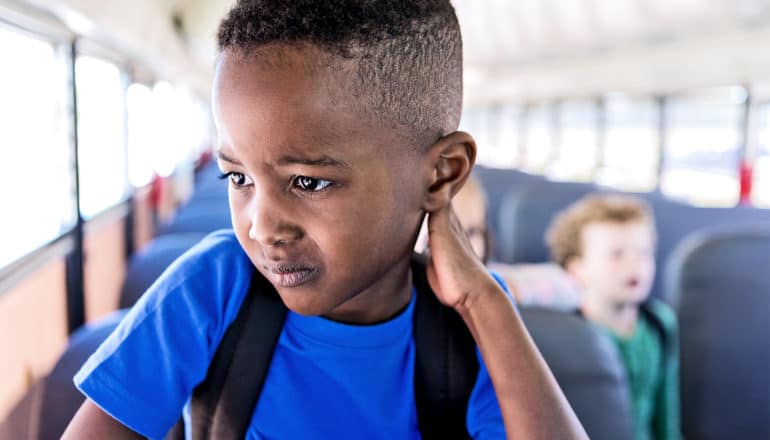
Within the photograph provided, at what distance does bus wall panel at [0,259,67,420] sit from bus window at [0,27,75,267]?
14 centimetres

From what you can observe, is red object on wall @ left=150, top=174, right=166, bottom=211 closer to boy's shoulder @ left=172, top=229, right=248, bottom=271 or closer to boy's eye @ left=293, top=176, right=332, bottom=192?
boy's shoulder @ left=172, top=229, right=248, bottom=271

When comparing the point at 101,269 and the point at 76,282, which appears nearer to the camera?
the point at 76,282

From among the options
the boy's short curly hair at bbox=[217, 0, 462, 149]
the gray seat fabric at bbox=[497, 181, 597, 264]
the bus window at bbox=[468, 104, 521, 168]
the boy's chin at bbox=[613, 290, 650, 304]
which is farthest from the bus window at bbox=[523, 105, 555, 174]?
the boy's short curly hair at bbox=[217, 0, 462, 149]

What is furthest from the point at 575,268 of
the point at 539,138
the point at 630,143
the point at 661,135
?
the point at 539,138

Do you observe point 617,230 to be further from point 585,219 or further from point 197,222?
point 197,222

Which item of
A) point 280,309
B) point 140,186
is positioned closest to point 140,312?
point 280,309

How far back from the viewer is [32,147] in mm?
2457

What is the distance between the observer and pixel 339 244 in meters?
0.74

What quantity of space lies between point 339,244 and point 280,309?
19 centimetres

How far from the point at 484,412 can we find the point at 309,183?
0.42m

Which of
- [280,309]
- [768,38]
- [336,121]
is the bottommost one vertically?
[280,309]

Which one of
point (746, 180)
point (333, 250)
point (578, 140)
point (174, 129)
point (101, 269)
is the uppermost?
point (174, 129)

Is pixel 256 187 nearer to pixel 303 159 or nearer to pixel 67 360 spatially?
pixel 303 159

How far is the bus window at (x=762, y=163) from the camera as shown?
12.5ft
